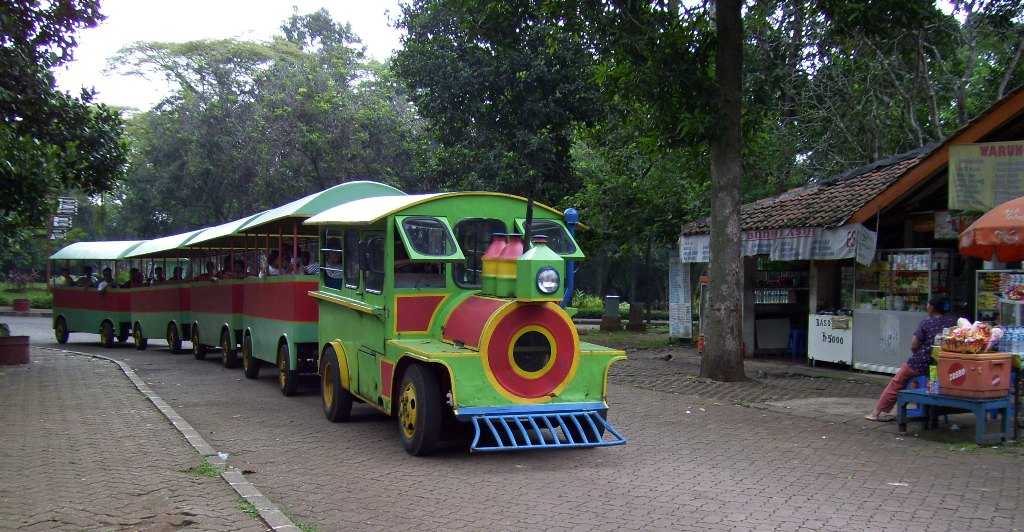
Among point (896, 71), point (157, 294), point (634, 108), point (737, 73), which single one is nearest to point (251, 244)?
point (157, 294)

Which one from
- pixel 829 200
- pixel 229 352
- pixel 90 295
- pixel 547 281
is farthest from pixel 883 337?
pixel 90 295

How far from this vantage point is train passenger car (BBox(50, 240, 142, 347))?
70.7 feet

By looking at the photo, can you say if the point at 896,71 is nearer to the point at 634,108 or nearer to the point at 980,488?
the point at 634,108

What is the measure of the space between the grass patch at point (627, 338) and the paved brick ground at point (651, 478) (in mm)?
9894

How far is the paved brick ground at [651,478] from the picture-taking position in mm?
6109

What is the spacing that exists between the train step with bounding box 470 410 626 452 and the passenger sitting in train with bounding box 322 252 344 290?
309 centimetres

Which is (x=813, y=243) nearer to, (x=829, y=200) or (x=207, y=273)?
(x=829, y=200)

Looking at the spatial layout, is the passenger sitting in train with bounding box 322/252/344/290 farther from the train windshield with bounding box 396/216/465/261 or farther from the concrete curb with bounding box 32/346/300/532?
the concrete curb with bounding box 32/346/300/532

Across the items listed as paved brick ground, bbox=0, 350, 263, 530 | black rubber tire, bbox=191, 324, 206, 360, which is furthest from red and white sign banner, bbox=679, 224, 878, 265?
black rubber tire, bbox=191, 324, 206, 360

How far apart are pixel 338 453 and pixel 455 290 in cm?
196

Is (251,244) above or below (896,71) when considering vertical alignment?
below

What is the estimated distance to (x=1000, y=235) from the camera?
9.09 metres

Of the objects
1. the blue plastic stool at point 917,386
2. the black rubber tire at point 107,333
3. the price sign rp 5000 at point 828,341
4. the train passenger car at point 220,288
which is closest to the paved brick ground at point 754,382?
the price sign rp 5000 at point 828,341

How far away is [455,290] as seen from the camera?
28.8 ft
